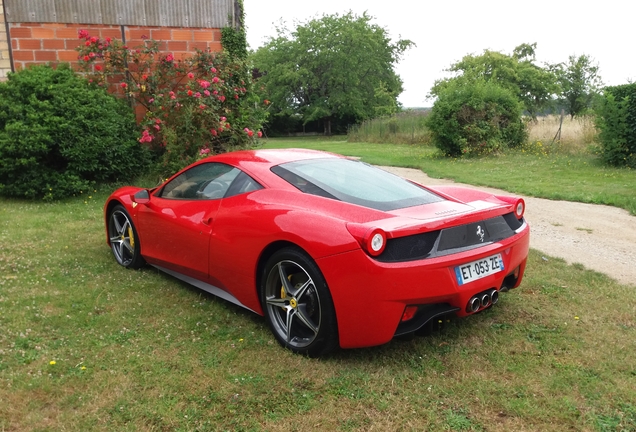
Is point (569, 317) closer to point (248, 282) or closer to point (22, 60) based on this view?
point (248, 282)

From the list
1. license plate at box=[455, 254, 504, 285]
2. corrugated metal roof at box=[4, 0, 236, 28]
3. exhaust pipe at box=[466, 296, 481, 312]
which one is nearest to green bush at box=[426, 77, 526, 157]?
corrugated metal roof at box=[4, 0, 236, 28]

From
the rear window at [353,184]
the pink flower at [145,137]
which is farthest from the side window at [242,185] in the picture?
the pink flower at [145,137]

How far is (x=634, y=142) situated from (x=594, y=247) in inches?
341

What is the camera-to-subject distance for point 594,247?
5.79 m

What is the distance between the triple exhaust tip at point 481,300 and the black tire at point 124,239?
10.4 feet

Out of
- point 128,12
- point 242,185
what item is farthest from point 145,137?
point 242,185

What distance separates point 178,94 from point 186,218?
6324 mm

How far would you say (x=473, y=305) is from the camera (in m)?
3.10

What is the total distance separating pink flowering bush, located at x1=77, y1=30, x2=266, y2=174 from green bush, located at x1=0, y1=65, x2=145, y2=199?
711 millimetres

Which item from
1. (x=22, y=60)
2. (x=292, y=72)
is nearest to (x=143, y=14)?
(x=22, y=60)

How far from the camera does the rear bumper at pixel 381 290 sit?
2.81 metres

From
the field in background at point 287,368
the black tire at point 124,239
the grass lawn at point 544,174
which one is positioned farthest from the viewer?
the grass lawn at point 544,174

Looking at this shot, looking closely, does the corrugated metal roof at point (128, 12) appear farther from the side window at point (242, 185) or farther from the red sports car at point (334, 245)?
the side window at point (242, 185)

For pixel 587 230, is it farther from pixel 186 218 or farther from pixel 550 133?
pixel 550 133
